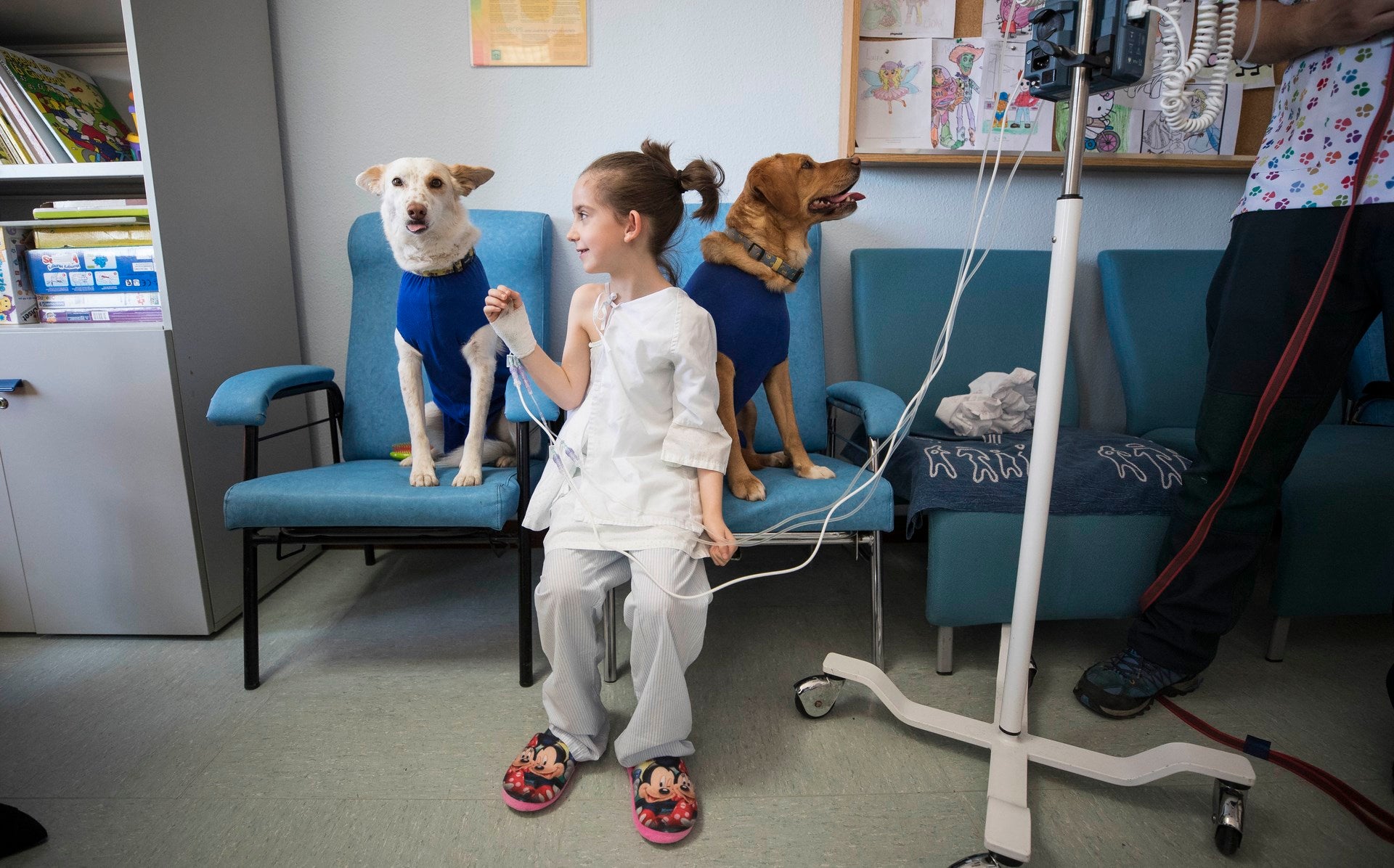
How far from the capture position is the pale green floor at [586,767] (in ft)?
3.35

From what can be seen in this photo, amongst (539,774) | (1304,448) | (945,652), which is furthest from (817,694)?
(1304,448)

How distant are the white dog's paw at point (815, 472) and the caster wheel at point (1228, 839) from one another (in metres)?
0.82

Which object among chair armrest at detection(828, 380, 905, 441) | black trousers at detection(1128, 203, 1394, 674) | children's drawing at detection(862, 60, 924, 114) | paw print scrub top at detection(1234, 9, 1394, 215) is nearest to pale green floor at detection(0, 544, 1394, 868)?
black trousers at detection(1128, 203, 1394, 674)

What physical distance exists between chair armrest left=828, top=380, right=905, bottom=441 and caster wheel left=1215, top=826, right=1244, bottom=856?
788 millimetres

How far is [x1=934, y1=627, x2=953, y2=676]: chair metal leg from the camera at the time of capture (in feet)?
4.75

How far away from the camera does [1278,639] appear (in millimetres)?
1529

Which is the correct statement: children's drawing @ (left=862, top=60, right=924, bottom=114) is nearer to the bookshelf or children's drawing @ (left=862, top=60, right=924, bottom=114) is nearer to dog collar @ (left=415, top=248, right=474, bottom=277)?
dog collar @ (left=415, top=248, right=474, bottom=277)

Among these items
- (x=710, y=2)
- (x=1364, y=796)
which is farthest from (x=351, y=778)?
(x=710, y=2)

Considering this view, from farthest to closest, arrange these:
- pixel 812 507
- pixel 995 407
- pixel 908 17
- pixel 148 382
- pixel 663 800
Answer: pixel 908 17 < pixel 995 407 < pixel 148 382 < pixel 812 507 < pixel 663 800

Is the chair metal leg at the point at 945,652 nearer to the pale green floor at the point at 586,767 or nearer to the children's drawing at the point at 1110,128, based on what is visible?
the pale green floor at the point at 586,767

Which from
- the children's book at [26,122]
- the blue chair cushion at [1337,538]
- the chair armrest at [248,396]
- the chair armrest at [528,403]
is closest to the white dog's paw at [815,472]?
the chair armrest at [528,403]

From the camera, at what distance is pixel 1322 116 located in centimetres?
107

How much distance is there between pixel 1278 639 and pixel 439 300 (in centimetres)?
202

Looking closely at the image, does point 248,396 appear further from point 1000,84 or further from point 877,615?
point 1000,84
